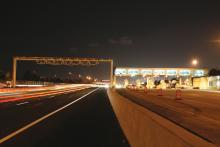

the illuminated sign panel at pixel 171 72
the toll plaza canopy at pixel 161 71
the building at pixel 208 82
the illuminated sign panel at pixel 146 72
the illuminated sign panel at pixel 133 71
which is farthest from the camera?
the illuminated sign panel at pixel 146 72

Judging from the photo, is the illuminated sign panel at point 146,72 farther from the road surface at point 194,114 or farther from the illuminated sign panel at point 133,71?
the road surface at point 194,114

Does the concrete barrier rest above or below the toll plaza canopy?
below

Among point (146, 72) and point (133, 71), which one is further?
point (133, 71)

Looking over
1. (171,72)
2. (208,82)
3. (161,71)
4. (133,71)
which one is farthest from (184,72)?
(208,82)

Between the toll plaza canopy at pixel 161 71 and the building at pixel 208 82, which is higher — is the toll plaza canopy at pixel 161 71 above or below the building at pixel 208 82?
above

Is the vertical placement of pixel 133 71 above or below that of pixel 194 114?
above

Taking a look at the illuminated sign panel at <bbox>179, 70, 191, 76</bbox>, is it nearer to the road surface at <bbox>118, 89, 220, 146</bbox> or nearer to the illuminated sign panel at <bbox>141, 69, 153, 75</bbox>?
the illuminated sign panel at <bbox>141, 69, 153, 75</bbox>

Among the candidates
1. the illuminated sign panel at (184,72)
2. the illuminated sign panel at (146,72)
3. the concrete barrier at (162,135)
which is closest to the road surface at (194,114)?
the concrete barrier at (162,135)

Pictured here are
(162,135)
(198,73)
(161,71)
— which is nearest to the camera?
(162,135)

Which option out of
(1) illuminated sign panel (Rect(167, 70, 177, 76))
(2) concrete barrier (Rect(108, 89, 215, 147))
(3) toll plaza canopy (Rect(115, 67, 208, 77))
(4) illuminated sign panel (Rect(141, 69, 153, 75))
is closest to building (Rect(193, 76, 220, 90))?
(3) toll plaza canopy (Rect(115, 67, 208, 77))

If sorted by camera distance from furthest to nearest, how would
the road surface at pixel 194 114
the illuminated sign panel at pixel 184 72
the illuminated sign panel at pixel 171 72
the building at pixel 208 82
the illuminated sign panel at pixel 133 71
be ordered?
1. the illuminated sign panel at pixel 133 71
2. the illuminated sign panel at pixel 171 72
3. the illuminated sign panel at pixel 184 72
4. the building at pixel 208 82
5. the road surface at pixel 194 114

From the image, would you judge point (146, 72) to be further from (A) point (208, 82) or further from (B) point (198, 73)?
(A) point (208, 82)

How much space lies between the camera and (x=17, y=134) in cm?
1227

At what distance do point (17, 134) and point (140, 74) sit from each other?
114740 mm
